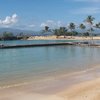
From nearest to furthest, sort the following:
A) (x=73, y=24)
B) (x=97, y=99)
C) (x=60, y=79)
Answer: (x=97, y=99)
(x=60, y=79)
(x=73, y=24)

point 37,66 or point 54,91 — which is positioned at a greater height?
point 54,91

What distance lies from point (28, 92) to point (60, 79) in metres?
6.83

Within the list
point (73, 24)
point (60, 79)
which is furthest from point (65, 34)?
point (60, 79)

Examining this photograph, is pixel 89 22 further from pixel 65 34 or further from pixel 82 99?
pixel 82 99

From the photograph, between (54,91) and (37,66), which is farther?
(37,66)

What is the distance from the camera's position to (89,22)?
138625 millimetres

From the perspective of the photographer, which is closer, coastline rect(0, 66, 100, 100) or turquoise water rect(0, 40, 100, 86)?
coastline rect(0, 66, 100, 100)

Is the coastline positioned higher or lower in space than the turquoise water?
higher

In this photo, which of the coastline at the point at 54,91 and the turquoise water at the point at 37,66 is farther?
the turquoise water at the point at 37,66

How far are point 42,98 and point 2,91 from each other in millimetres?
3861

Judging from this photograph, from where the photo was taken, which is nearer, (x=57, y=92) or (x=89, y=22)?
(x=57, y=92)

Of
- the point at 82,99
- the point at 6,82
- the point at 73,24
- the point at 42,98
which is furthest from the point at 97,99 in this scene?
the point at 73,24

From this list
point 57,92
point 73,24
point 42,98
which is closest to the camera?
point 42,98

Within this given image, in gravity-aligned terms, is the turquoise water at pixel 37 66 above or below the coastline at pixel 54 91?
below
